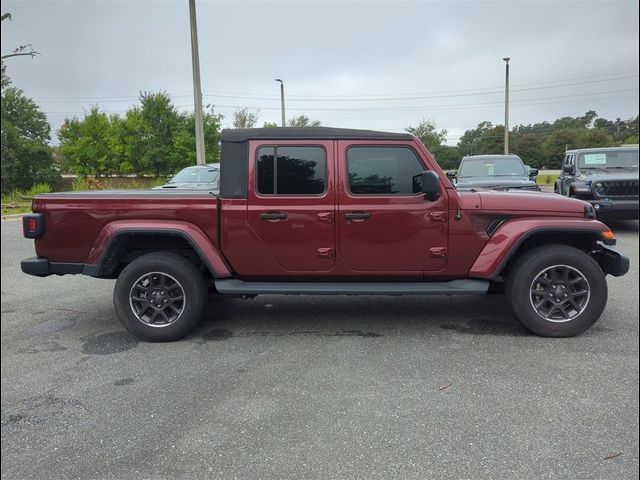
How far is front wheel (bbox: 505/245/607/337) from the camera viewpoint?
12.9ft

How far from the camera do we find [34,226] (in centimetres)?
408

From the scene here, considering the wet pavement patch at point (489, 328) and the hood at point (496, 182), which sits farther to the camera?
the hood at point (496, 182)

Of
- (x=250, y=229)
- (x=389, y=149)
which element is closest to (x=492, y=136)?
(x=389, y=149)

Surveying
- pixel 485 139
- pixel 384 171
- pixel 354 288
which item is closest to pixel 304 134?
pixel 384 171

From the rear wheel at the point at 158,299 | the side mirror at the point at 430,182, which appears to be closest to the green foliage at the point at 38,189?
the rear wheel at the point at 158,299

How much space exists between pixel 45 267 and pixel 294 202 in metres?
2.43

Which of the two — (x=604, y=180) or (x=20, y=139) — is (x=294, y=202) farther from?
(x=604, y=180)

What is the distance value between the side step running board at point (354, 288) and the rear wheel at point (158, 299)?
27 cm

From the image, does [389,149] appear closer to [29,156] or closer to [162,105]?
[29,156]

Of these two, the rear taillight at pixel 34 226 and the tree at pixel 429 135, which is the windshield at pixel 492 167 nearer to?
the tree at pixel 429 135

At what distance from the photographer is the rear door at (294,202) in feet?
13.3

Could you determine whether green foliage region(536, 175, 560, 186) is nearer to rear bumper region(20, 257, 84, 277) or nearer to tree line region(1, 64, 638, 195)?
tree line region(1, 64, 638, 195)

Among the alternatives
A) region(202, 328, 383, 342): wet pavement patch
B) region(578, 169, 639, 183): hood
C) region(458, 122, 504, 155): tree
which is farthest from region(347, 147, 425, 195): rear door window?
region(578, 169, 639, 183): hood

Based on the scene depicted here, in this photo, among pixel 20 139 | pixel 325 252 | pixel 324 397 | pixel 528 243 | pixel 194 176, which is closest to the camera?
pixel 20 139
